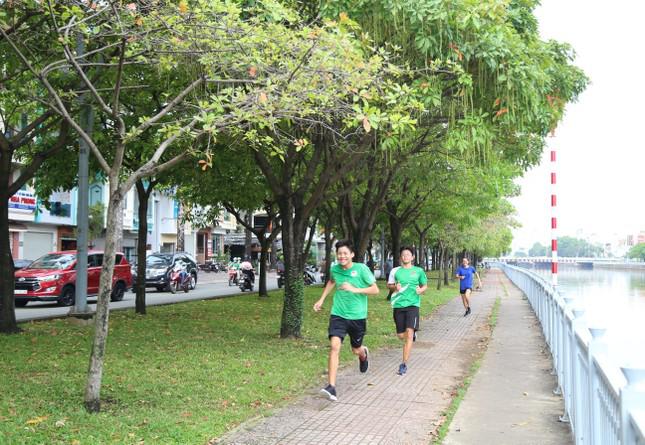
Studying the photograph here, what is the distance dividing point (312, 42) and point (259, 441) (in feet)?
14.7

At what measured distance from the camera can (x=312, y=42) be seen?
795 cm

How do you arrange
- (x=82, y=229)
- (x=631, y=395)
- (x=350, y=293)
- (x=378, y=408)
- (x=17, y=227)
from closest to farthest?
(x=631, y=395) → (x=378, y=408) → (x=350, y=293) → (x=82, y=229) → (x=17, y=227)

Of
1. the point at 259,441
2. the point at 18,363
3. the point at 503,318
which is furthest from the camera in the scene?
the point at 503,318

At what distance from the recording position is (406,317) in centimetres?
977

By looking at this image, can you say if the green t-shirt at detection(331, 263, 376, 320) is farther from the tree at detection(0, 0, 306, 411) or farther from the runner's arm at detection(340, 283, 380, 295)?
the tree at detection(0, 0, 306, 411)

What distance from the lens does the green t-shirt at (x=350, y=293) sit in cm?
803

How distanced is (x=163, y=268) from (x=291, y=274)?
57.9ft

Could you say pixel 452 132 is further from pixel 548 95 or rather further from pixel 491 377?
pixel 491 377

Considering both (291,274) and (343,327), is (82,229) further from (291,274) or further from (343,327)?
(343,327)

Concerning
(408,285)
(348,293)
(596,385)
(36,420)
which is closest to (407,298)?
(408,285)

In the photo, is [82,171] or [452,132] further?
[82,171]

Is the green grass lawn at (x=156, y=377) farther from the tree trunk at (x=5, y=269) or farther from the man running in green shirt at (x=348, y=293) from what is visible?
the man running in green shirt at (x=348, y=293)

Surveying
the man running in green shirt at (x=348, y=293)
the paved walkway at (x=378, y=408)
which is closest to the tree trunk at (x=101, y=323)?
the paved walkway at (x=378, y=408)

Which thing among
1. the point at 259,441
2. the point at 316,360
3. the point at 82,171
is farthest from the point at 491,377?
the point at 82,171
